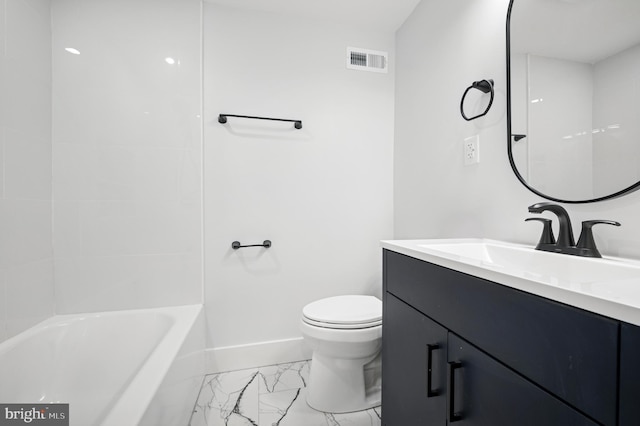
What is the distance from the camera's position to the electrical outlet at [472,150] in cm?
129

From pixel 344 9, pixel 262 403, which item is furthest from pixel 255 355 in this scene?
pixel 344 9

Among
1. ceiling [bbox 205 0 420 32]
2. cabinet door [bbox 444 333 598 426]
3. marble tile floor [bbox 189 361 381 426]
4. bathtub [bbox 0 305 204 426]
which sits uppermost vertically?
ceiling [bbox 205 0 420 32]

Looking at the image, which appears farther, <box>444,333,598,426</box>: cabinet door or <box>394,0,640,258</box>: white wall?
<box>394,0,640,258</box>: white wall

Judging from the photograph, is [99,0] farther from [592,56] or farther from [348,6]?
[592,56]

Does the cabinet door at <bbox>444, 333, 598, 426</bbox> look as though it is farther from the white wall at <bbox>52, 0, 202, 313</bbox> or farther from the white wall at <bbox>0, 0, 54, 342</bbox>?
the white wall at <bbox>0, 0, 54, 342</bbox>

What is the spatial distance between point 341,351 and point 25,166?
175cm

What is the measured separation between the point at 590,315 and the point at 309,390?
1369mm

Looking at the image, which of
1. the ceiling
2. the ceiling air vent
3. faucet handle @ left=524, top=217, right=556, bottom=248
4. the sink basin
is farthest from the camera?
the ceiling air vent

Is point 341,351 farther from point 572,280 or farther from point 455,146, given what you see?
point 455,146

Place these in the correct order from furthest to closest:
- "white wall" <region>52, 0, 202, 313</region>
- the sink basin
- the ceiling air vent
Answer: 1. the ceiling air vent
2. "white wall" <region>52, 0, 202, 313</region>
3. the sink basin

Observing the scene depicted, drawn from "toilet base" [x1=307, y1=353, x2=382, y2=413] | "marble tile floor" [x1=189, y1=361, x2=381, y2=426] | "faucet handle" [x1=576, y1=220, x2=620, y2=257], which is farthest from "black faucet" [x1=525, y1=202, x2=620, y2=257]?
"marble tile floor" [x1=189, y1=361, x2=381, y2=426]

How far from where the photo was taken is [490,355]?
65cm

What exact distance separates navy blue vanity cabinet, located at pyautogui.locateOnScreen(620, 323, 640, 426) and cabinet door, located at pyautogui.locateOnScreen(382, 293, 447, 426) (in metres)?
0.41

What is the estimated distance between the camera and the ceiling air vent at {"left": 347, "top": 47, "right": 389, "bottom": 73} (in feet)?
6.34
